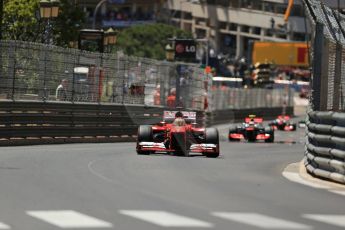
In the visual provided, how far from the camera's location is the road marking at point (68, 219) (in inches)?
436

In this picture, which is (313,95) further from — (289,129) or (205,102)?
(289,129)

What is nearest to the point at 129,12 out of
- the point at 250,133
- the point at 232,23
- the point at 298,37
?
the point at 232,23

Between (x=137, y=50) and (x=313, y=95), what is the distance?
72328mm

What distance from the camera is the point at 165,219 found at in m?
11.7

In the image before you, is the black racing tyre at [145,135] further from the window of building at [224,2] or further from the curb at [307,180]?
the window of building at [224,2]

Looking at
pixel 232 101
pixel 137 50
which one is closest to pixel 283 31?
pixel 137 50

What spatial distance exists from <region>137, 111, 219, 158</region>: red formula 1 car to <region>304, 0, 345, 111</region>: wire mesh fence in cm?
457

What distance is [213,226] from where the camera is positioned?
1127 centimetres

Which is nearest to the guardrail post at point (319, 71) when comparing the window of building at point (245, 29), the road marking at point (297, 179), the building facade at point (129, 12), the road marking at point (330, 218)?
the road marking at point (297, 179)

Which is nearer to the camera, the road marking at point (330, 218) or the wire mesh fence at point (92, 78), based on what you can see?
the road marking at point (330, 218)

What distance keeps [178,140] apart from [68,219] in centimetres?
1436

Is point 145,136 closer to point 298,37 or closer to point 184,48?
point 184,48

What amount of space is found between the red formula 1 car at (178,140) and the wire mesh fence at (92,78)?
4.33 metres

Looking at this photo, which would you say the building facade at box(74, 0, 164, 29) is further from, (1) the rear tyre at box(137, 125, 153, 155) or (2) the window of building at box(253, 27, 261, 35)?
(1) the rear tyre at box(137, 125, 153, 155)
